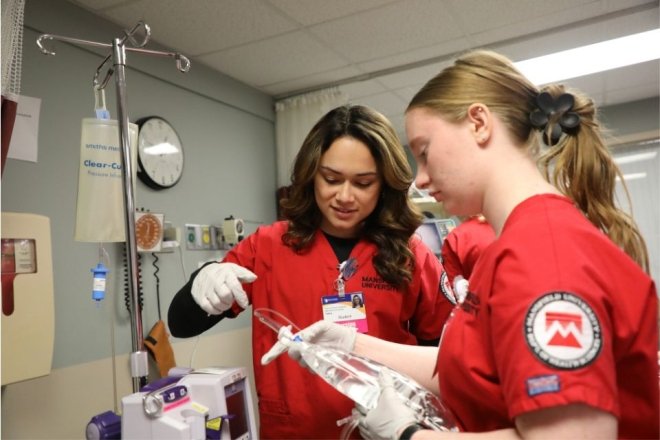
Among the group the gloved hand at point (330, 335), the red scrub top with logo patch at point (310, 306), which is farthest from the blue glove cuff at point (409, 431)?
the red scrub top with logo patch at point (310, 306)

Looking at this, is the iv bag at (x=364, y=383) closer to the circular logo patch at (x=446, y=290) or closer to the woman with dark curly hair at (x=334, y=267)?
the woman with dark curly hair at (x=334, y=267)

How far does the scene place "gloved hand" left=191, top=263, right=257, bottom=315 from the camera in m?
1.25

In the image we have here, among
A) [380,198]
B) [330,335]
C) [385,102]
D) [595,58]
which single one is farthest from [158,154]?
[595,58]

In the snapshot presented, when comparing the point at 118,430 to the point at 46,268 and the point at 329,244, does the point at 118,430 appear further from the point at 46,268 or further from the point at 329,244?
the point at 46,268

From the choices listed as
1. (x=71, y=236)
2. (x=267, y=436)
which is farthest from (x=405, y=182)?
(x=71, y=236)

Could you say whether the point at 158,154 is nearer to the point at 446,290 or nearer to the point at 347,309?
the point at 347,309

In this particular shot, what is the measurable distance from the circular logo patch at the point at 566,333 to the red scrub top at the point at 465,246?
1340 mm

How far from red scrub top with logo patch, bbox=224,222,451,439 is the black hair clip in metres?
0.71

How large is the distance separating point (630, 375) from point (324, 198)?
93cm

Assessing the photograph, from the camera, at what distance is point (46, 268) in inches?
68.9

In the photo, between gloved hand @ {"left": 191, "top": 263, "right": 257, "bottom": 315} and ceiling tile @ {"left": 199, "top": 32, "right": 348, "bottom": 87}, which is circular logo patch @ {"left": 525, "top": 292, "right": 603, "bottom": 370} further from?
ceiling tile @ {"left": 199, "top": 32, "right": 348, "bottom": 87}

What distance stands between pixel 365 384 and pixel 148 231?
185 centimetres

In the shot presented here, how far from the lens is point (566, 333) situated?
62 centimetres

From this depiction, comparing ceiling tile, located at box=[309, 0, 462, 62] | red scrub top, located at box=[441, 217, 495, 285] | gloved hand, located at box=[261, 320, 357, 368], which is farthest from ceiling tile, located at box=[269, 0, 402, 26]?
gloved hand, located at box=[261, 320, 357, 368]
